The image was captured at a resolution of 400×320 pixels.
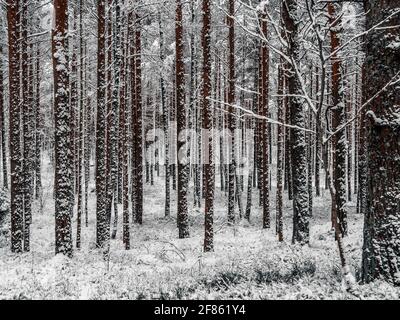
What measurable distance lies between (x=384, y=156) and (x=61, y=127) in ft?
27.7

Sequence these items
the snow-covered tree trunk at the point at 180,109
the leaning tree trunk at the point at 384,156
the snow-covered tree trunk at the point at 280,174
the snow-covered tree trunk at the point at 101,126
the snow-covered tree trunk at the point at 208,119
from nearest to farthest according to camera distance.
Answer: the leaning tree trunk at the point at 384,156, the snow-covered tree trunk at the point at 208,119, the snow-covered tree trunk at the point at 101,126, the snow-covered tree trunk at the point at 280,174, the snow-covered tree trunk at the point at 180,109

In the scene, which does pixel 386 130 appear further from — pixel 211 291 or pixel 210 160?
pixel 210 160

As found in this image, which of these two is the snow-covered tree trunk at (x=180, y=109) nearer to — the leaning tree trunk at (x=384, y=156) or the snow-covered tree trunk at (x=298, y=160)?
the snow-covered tree trunk at (x=298, y=160)

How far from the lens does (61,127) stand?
35.6 feet

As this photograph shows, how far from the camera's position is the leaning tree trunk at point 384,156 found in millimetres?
5500

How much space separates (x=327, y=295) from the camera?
18.5 feet

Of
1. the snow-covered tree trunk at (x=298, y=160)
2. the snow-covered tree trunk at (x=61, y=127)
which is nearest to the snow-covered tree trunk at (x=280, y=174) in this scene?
the snow-covered tree trunk at (x=298, y=160)

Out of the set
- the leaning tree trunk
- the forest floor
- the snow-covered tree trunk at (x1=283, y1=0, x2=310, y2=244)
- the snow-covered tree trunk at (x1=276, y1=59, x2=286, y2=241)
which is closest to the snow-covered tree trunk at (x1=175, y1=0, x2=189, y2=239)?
the forest floor

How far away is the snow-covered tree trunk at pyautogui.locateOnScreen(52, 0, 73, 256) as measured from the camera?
35.2ft

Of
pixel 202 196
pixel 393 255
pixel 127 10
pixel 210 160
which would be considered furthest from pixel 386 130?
pixel 202 196

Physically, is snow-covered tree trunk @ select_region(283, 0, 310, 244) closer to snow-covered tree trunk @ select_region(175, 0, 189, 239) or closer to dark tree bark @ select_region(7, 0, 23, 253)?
snow-covered tree trunk @ select_region(175, 0, 189, 239)

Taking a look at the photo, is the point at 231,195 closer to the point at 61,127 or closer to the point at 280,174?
the point at 280,174

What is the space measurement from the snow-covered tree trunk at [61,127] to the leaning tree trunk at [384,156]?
8132 millimetres
